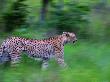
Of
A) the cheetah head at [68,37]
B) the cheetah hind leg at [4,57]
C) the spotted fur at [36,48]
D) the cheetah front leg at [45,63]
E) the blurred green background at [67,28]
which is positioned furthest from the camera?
the cheetah head at [68,37]

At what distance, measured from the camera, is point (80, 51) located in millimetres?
11555

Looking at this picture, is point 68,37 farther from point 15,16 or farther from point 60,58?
point 15,16

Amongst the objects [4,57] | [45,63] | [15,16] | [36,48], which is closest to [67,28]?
[15,16]

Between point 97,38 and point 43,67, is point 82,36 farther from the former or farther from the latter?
point 43,67

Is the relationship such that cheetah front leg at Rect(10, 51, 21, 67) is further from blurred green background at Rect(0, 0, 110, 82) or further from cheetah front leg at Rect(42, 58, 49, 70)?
cheetah front leg at Rect(42, 58, 49, 70)

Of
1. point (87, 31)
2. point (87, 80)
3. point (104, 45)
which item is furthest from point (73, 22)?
point (87, 80)

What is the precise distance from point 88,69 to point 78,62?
669 millimetres

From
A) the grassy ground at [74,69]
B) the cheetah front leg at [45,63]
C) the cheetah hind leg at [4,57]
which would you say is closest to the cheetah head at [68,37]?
the grassy ground at [74,69]

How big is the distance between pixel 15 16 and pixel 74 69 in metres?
4.36

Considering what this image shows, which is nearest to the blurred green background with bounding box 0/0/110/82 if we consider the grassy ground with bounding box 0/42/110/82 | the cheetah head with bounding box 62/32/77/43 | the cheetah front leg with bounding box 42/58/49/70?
the grassy ground with bounding box 0/42/110/82

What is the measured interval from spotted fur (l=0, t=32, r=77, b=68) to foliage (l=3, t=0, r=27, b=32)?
112 inches

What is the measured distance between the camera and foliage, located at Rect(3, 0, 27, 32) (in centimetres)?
1416

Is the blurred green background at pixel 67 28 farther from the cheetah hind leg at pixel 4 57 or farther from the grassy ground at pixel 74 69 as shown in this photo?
the cheetah hind leg at pixel 4 57

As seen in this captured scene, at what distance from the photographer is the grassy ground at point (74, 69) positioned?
9.51 m
